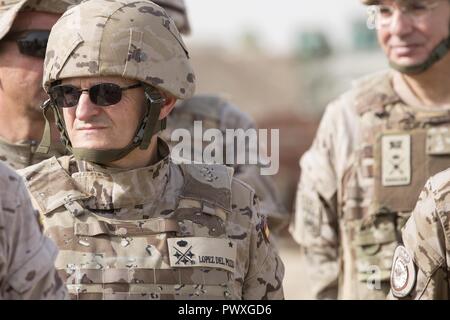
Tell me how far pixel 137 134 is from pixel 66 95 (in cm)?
37

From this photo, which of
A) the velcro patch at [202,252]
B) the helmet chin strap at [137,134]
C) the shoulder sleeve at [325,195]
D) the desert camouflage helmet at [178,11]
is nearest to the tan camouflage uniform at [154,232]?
the velcro patch at [202,252]

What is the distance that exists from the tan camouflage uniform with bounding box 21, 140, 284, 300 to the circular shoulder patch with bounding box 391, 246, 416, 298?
0.55m

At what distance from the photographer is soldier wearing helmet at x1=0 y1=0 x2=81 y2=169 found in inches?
286

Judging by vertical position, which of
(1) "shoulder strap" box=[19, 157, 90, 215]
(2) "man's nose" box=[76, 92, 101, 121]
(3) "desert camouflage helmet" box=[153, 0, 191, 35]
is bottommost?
(1) "shoulder strap" box=[19, 157, 90, 215]

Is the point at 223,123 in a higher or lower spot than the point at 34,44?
lower

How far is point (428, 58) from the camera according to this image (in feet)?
29.2

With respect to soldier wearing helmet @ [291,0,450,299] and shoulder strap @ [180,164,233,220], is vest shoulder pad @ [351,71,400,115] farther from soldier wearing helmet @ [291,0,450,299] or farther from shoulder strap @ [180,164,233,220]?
shoulder strap @ [180,164,233,220]

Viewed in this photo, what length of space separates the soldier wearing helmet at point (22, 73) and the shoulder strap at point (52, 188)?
96 centimetres

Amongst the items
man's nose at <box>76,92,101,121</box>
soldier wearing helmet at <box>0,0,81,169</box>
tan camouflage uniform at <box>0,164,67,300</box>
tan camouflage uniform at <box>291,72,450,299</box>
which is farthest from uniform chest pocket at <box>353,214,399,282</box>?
tan camouflage uniform at <box>0,164,67,300</box>

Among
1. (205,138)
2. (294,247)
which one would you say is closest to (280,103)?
(294,247)

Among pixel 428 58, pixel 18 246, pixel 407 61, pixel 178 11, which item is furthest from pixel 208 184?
pixel 178 11

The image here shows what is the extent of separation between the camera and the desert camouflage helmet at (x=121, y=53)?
6141 mm

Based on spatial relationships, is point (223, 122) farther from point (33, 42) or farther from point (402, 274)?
point (402, 274)

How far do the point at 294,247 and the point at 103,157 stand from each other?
54.6 feet
